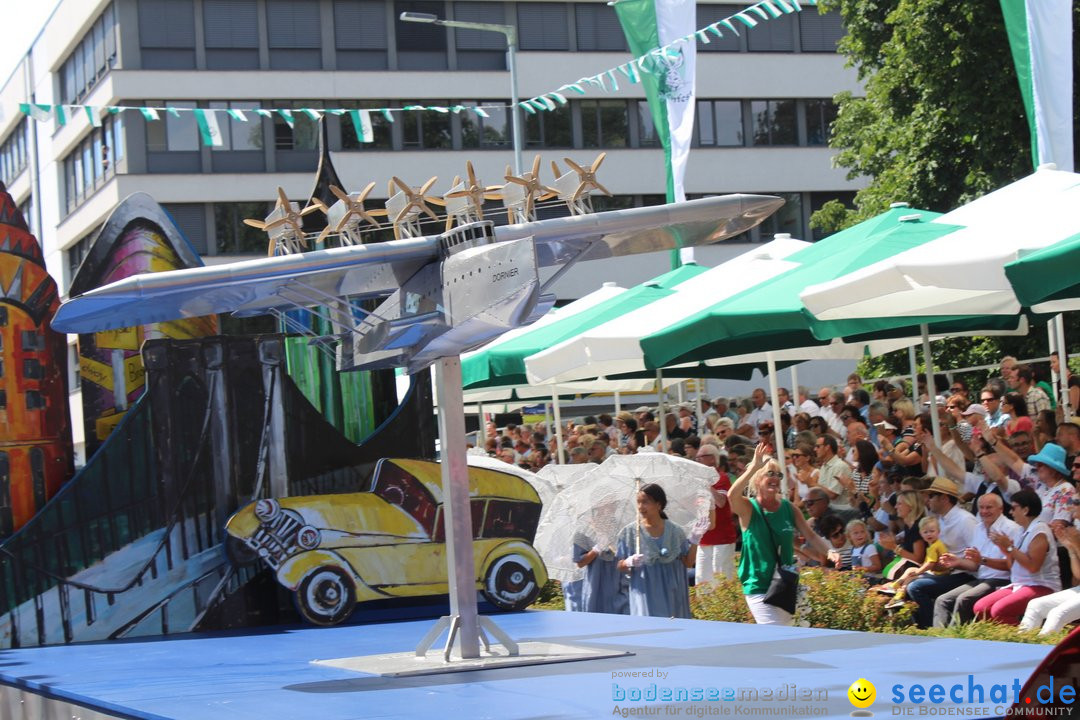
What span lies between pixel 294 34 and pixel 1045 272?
36.6 meters

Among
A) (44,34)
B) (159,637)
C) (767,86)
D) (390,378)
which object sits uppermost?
(44,34)

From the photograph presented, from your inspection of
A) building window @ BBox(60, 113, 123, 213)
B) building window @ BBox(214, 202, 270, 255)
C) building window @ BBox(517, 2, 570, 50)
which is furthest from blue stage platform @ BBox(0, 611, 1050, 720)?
building window @ BBox(517, 2, 570, 50)

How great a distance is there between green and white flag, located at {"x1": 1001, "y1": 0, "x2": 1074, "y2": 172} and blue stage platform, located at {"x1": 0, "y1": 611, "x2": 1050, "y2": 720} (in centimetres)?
796

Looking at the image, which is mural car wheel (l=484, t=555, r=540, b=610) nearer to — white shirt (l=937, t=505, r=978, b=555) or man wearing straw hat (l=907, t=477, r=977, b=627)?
man wearing straw hat (l=907, t=477, r=977, b=627)

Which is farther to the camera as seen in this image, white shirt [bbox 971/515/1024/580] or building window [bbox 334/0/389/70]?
building window [bbox 334/0/389/70]

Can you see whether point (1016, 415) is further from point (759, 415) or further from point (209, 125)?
point (209, 125)

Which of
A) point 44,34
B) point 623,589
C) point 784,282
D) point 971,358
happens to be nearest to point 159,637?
point 623,589

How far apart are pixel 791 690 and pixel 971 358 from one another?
23408 mm

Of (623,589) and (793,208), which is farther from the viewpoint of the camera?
(793,208)

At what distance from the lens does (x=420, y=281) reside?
783 centimetres

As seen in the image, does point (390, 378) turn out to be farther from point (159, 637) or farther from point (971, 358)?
point (971, 358)

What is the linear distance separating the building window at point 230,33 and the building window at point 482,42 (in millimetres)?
6201

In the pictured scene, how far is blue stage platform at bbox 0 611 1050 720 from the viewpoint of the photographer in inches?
239

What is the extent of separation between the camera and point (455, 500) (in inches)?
308
